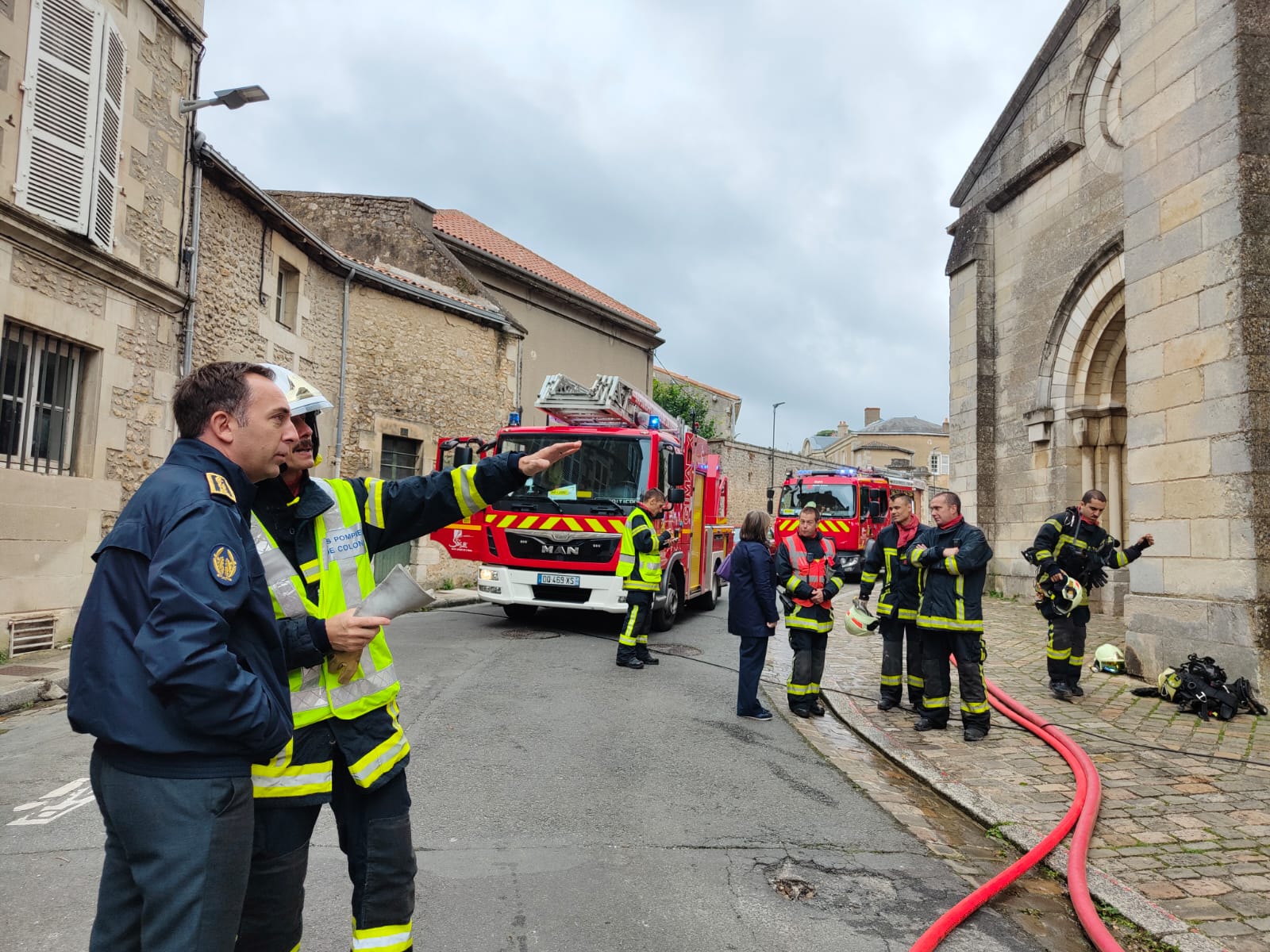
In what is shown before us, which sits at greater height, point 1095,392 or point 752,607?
point 1095,392

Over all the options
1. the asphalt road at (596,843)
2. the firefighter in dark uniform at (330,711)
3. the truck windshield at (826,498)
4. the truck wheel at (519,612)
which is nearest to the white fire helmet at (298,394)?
the firefighter in dark uniform at (330,711)

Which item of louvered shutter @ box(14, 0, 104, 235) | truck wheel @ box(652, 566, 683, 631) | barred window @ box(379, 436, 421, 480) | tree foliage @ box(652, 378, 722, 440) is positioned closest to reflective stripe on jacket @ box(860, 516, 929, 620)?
truck wheel @ box(652, 566, 683, 631)

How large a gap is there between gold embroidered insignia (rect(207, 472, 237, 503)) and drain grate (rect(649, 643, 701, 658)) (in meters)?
8.02

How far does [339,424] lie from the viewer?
15.2 m

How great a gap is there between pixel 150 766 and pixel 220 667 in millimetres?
257

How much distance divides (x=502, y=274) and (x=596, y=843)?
1876cm

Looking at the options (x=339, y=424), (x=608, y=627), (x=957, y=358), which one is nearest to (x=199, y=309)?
(x=339, y=424)

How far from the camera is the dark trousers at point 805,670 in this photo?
270 inches

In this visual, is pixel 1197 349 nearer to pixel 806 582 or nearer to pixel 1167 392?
pixel 1167 392

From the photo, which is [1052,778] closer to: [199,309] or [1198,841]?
[1198,841]

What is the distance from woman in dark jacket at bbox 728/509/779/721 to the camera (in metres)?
6.68

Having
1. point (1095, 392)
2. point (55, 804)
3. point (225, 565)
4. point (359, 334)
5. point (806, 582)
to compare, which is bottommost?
point (55, 804)

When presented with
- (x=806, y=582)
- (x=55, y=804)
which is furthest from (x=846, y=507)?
(x=55, y=804)

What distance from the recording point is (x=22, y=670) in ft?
24.8
